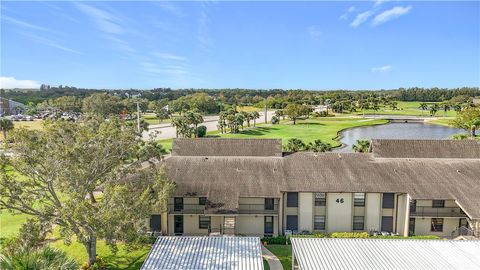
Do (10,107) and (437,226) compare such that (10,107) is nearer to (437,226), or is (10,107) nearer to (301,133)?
(301,133)

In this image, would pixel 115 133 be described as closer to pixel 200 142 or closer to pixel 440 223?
pixel 200 142

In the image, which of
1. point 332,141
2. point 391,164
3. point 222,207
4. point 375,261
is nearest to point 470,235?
point 391,164

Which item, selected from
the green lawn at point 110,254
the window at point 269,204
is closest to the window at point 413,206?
the window at point 269,204

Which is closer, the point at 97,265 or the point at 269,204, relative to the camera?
the point at 97,265

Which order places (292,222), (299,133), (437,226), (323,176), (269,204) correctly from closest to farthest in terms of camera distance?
(269,204)
(437,226)
(292,222)
(323,176)
(299,133)

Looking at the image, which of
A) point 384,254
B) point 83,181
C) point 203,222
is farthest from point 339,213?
point 83,181

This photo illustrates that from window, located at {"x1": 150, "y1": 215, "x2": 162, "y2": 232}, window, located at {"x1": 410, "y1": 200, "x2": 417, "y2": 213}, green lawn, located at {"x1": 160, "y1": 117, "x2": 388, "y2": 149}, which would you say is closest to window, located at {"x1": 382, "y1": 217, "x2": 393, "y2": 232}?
window, located at {"x1": 410, "y1": 200, "x2": 417, "y2": 213}
